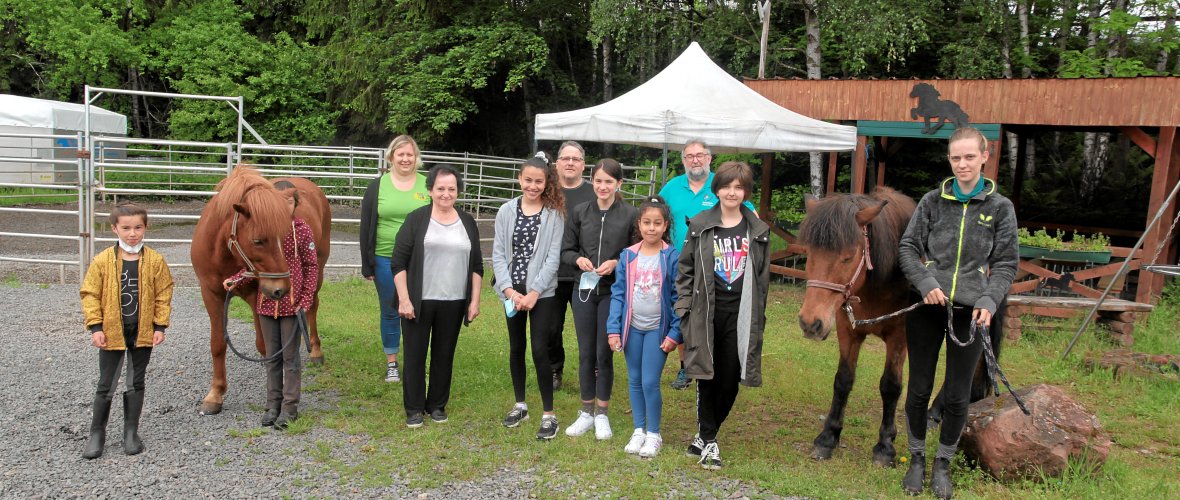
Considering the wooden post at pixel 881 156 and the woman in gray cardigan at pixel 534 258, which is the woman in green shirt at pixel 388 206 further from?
the wooden post at pixel 881 156

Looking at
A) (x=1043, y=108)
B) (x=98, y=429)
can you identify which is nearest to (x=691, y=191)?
(x=98, y=429)

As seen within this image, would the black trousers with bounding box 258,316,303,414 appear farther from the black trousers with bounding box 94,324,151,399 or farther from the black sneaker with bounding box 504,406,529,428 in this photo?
the black sneaker with bounding box 504,406,529,428

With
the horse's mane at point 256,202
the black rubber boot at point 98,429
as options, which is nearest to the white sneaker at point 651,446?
the horse's mane at point 256,202

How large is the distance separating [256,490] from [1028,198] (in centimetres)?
1400

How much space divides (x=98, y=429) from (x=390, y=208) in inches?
73.0

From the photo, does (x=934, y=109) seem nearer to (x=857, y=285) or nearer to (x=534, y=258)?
(x=857, y=285)

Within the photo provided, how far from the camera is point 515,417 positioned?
4.13 metres

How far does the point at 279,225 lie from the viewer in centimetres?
373

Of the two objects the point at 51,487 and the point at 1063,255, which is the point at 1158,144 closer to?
the point at 1063,255

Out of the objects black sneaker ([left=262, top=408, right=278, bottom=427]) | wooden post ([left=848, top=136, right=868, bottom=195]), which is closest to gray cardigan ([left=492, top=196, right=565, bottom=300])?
black sneaker ([left=262, top=408, right=278, bottom=427])

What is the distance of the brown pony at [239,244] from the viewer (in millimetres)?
3705

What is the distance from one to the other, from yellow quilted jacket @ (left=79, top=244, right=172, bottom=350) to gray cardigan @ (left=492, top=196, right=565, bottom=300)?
1602 mm

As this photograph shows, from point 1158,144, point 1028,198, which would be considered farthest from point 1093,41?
point 1158,144

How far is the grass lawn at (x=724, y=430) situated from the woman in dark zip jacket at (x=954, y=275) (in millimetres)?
328
